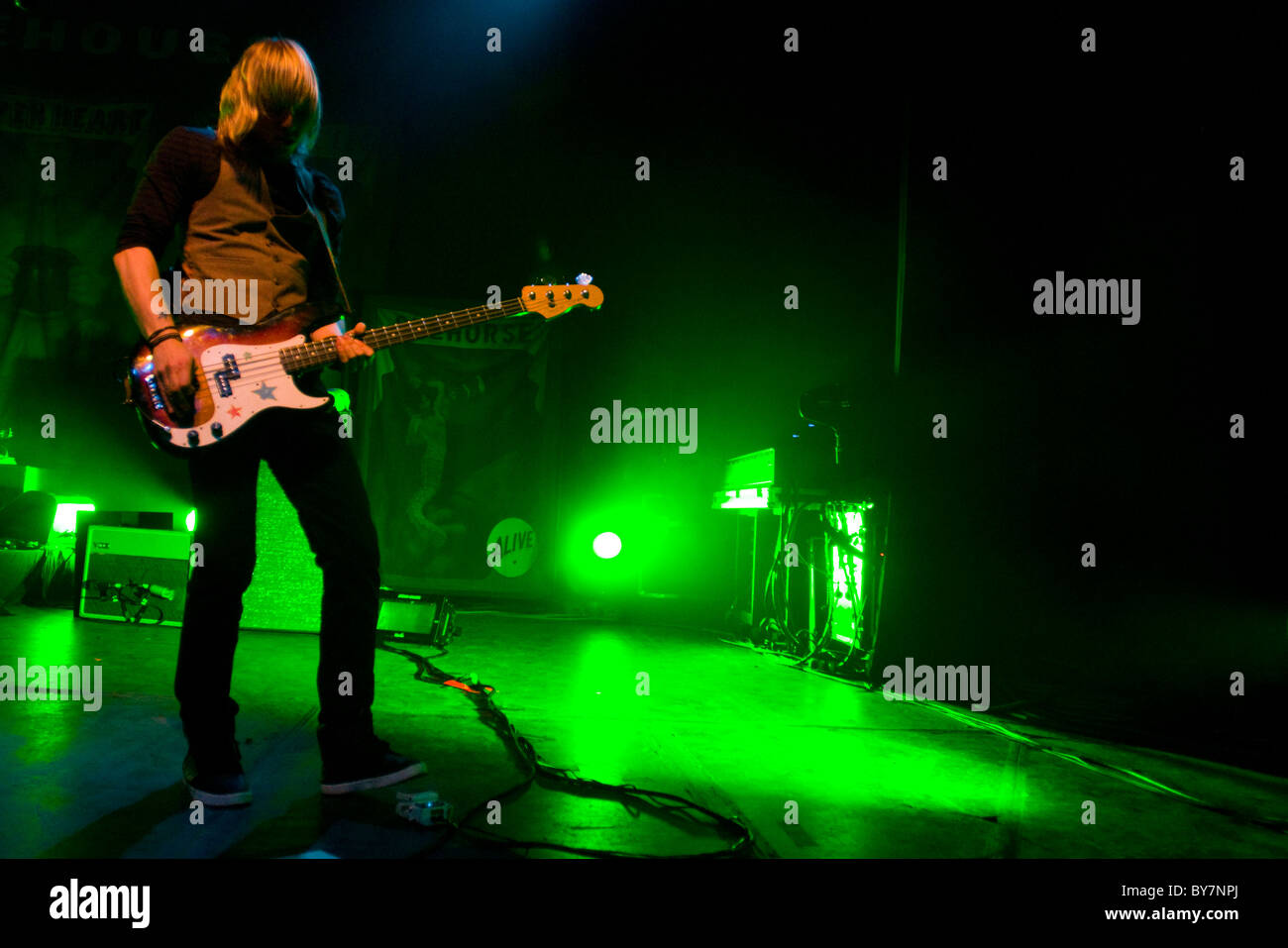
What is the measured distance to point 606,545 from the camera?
251 inches

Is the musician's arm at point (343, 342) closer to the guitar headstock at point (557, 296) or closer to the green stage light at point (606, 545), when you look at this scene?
the guitar headstock at point (557, 296)

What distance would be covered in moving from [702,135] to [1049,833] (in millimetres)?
5653

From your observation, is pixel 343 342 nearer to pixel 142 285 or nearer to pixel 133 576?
pixel 142 285

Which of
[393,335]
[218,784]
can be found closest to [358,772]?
[218,784]

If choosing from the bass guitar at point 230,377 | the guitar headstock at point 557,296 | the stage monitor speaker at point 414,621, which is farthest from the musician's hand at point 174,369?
the stage monitor speaker at point 414,621

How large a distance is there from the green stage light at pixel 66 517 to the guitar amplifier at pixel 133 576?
0.78m

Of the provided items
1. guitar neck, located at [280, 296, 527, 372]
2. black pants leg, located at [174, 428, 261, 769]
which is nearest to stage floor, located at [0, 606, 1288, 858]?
black pants leg, located at [174, 428, 261, 769]

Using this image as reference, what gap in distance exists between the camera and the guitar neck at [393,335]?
5.98ft

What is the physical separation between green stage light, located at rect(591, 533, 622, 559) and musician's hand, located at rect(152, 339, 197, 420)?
4.75 meters

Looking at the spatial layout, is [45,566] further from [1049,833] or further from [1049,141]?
[1049,141]

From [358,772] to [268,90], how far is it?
144 cm

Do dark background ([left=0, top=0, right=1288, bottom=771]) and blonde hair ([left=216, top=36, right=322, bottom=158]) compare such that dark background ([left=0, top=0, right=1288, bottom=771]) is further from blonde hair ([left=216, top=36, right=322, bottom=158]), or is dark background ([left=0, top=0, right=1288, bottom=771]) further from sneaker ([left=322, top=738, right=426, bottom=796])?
blonde hair ([left=216, top=36, right=322, bottom=158])

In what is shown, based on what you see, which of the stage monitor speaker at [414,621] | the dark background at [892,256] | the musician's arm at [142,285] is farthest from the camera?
the stage monitor speaker at [414,621]
